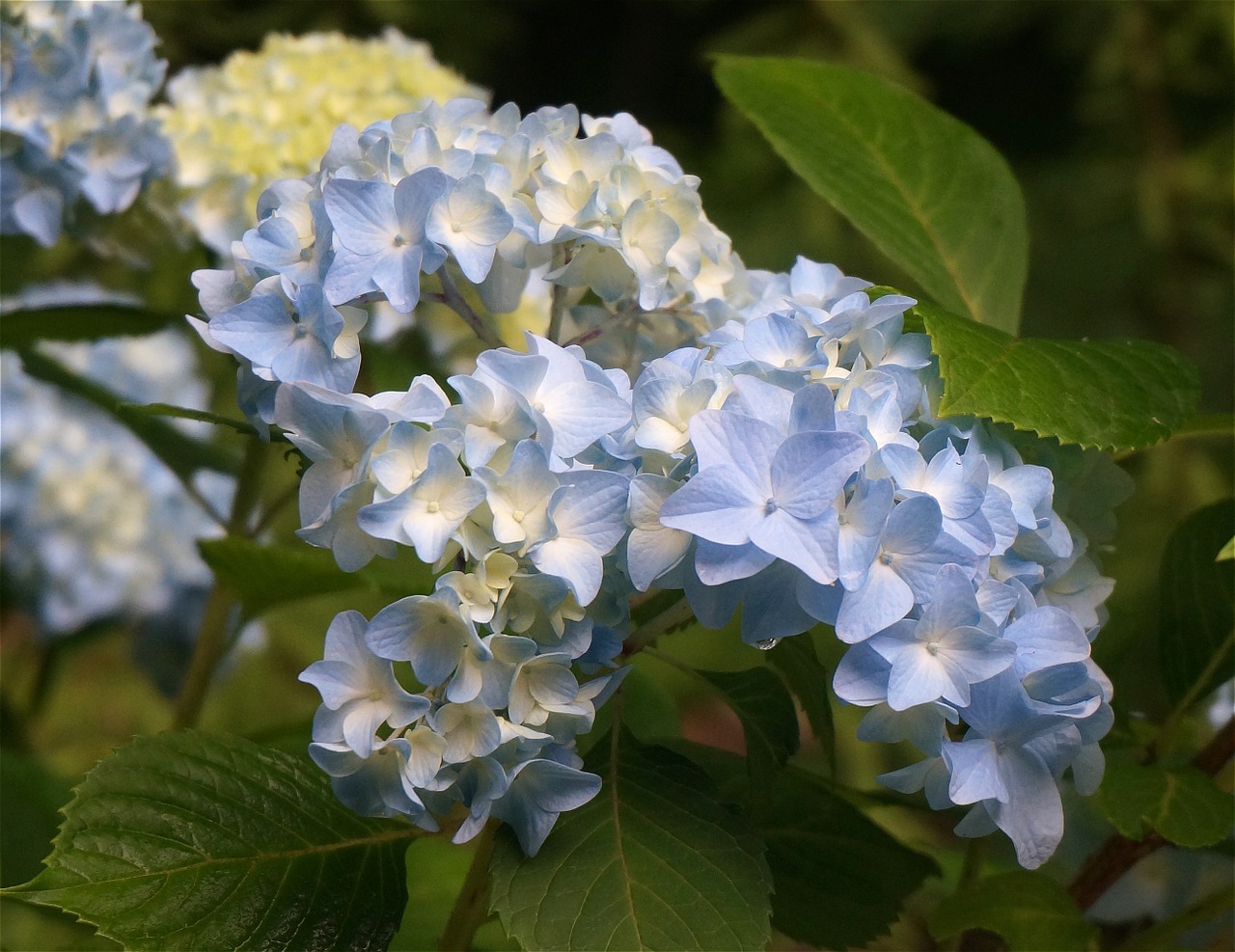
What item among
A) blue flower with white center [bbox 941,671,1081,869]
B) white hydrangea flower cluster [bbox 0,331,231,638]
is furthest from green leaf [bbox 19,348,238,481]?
blue flower with white center [bbox 941,671,1081,869]

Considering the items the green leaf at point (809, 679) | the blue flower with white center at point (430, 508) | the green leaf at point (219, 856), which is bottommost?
the green leaf at point (219, 856)

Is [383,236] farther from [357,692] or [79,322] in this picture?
[79,322]

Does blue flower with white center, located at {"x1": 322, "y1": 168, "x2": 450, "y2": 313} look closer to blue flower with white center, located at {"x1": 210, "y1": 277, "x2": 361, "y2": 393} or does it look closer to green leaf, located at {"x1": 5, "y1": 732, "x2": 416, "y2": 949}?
blue flower with white center, located at {"x1": 210, "y1": 277, "x2": 361, "y2": 393}

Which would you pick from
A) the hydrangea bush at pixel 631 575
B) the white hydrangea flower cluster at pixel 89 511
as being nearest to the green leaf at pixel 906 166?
the hydrangea bush at pixel 631 575

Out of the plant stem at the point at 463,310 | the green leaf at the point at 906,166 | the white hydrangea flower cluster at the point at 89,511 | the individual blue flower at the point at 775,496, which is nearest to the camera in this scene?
the individual blue flower at the point at 775,496

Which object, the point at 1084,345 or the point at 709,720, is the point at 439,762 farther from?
the point at 709,720

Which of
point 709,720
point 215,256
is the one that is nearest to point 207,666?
point 215,256

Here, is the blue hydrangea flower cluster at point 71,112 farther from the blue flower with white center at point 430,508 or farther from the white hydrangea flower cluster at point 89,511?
the blue flower with white center at point 430,508

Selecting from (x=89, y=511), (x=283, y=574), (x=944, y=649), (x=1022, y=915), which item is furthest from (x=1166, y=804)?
(x=89, y=511)

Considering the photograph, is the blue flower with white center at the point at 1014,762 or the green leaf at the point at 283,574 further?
the green leaf at the point at 283,574
